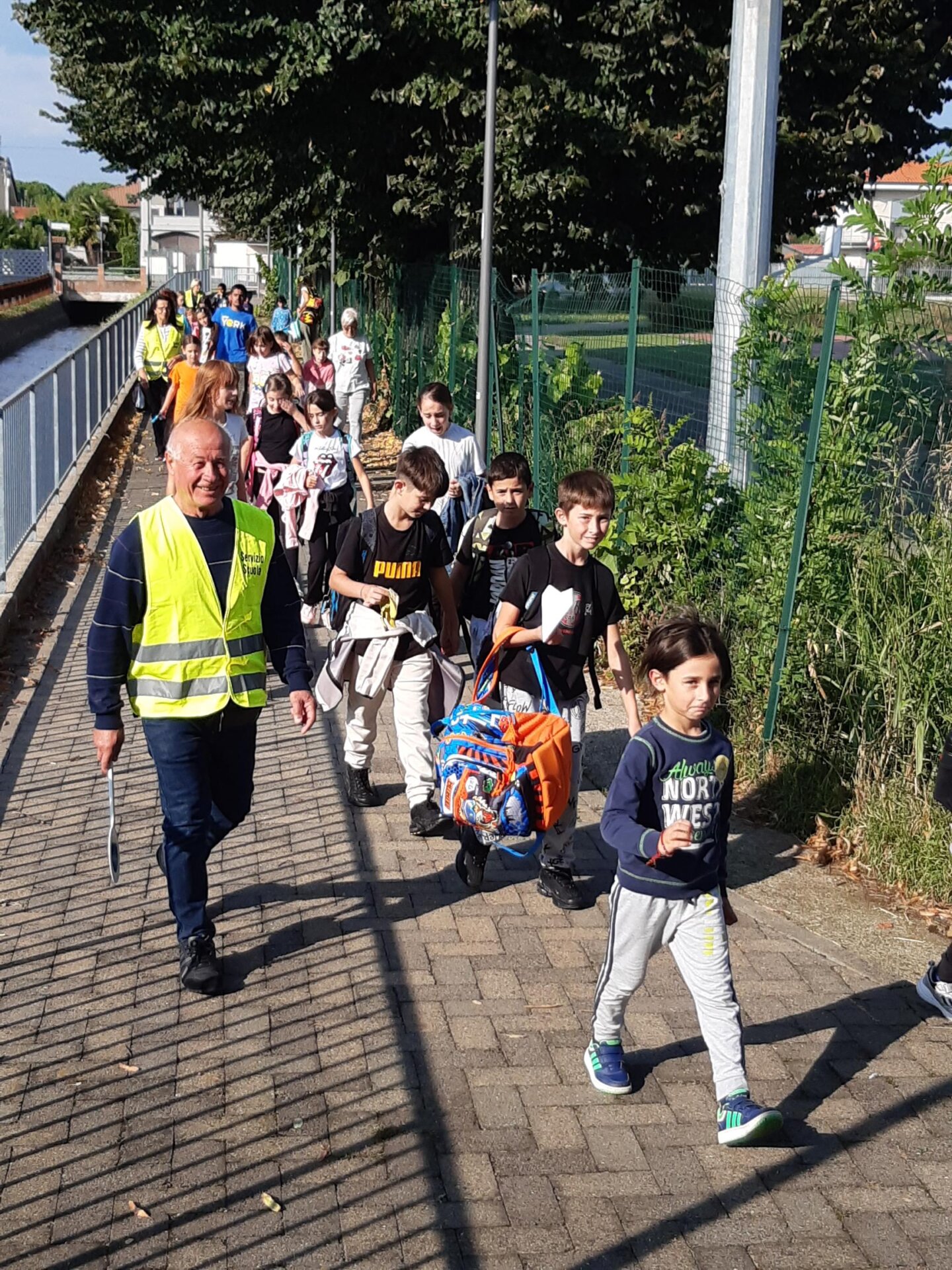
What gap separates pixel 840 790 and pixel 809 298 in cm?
241

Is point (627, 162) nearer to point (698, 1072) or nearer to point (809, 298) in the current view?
point (809, 298)

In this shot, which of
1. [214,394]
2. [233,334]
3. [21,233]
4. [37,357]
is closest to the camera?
[214,394]

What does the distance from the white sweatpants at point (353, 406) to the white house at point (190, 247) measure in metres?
37.4

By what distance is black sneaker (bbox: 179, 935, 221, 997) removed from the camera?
5.24 m

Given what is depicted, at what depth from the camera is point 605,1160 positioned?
4.32 m

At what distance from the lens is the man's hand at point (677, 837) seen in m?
4.13

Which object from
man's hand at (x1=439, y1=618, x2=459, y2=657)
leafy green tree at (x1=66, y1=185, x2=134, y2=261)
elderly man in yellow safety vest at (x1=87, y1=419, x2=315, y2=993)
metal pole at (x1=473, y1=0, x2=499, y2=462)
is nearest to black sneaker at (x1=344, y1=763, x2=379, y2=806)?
man's hand at (x1=439, y1=618, x2=459, y2=657)

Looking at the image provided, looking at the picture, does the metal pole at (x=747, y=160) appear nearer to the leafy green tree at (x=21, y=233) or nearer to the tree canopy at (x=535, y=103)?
the tree canopy at (x=535, y=103)

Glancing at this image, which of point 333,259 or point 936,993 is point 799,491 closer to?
point 936,993

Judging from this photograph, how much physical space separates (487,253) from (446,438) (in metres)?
3.59

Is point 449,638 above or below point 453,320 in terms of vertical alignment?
below

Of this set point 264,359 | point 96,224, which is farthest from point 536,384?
point 96,224

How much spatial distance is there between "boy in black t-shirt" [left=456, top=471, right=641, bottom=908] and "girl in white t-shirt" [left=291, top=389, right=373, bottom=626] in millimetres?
3619

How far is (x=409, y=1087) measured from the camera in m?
4.68
